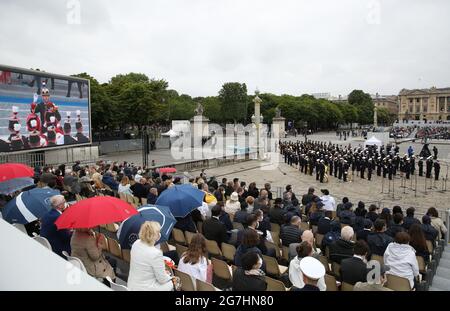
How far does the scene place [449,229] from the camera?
9.20 m

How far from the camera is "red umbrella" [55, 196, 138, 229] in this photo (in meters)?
5.45

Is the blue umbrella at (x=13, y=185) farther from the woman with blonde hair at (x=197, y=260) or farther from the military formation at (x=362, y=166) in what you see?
the military formation at (x=362, y=166)

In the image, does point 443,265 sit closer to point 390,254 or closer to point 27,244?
point 390,254

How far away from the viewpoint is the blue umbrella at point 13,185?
943 centimetres

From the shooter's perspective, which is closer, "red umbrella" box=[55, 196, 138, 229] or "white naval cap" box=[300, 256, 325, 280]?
"white naval cap" box=[300, 256, 325, 280]

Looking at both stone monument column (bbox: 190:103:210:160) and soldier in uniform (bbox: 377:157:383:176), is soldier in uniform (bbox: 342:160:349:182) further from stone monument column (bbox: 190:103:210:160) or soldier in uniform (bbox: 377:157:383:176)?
stone monument column (bbox: 190:103:210:160)

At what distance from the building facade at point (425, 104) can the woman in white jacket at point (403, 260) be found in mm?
152509

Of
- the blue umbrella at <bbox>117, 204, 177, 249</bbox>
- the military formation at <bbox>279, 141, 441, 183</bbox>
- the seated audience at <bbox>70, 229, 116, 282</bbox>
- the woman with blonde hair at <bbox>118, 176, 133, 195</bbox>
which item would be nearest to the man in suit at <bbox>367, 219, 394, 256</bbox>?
the blue umbrella at <bbox>117, 204, 177, 249</bbox>

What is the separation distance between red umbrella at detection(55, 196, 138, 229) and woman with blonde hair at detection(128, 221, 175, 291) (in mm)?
1408

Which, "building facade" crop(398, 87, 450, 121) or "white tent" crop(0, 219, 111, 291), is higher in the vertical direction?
"building facade" crop(398, 87, 450, 121)

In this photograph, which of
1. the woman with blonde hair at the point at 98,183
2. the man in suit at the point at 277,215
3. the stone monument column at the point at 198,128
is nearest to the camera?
the man in suit at the point at 277,215

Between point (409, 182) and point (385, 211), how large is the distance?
16180mm

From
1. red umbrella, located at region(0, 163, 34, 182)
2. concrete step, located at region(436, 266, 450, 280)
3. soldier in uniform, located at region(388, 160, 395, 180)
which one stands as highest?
red umbrella, located at region(0, 163, 34, 182)

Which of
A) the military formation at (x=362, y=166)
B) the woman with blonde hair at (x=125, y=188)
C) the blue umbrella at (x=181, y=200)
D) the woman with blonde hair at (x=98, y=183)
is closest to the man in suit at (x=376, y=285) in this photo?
the blue umbrella at (x=181, y=200)
